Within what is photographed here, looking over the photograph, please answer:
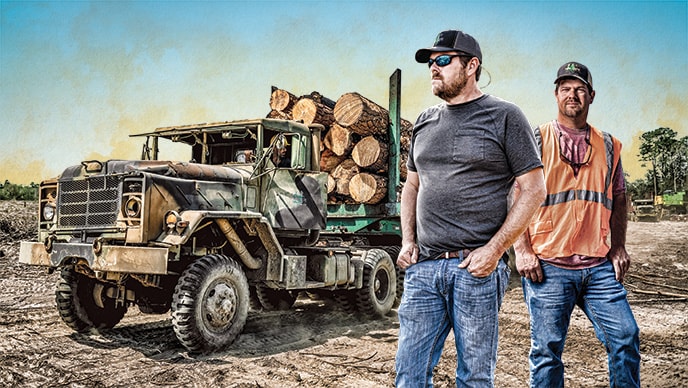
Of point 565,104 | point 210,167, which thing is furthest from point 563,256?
point 210,167

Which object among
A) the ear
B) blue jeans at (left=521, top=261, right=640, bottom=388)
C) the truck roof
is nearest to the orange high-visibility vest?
blue jeans at (left=521, top=261, right=640, bottom=388)

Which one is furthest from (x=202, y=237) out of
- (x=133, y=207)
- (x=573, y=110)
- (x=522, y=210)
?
(x=522, y=210)

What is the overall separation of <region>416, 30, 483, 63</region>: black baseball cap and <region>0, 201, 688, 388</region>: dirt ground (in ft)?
9.68

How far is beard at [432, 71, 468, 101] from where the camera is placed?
265 centimetres

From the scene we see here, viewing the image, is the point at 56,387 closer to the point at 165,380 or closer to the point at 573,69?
the point at 165,380

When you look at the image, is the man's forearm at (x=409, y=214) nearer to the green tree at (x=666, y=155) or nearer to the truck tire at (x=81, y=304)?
the truck tire at (x=81, y=304)

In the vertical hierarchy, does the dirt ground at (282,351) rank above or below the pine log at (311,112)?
below

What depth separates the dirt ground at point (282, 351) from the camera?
16.1ft

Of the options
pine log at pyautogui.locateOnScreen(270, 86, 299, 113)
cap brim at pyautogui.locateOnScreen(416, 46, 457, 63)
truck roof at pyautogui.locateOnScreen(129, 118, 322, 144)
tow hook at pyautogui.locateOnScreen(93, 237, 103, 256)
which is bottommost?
tow hook at pyautogui.locateOnScreen(93, 237, 103, 256)

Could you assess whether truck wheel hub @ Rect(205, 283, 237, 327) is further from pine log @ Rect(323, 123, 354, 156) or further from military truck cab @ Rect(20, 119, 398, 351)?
pine log @ Rect(323, 123, 354, 156)

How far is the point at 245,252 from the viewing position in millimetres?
6711

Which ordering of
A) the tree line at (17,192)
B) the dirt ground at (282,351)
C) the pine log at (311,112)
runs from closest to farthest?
the dirt ground at (282,351), the pine log at (311,112), the tree line at (17,192)

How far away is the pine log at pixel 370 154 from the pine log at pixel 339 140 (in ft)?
0.44

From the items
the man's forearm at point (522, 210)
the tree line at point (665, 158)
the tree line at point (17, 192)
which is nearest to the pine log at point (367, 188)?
the man's forearm at point (522, 210)
